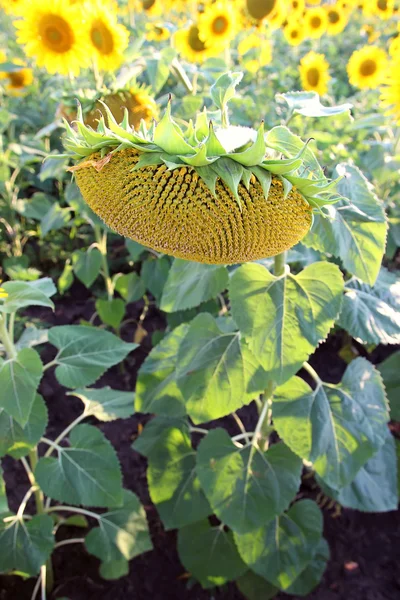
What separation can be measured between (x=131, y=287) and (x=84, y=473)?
1.14 meters

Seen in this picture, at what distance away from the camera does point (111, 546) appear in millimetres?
1593

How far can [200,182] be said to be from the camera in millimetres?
686

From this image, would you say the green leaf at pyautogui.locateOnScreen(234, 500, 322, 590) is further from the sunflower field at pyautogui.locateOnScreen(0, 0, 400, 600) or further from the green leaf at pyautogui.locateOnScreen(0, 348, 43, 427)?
the green leaf at pyautogui.locateOnScreen(0, 348, 43, 427)

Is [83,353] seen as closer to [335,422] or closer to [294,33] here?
[335,422]

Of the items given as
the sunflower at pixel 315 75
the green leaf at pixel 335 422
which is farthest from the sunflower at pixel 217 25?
the green leaf at pixel 335 422

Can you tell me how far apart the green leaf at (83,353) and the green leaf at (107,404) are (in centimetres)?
15

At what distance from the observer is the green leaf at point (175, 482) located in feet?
5.00

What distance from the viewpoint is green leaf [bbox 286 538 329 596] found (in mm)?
1632

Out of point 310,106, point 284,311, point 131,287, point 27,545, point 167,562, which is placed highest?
point 310,106

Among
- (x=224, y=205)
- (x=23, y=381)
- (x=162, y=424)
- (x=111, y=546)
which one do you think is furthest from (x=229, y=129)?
(x=111, y=546)

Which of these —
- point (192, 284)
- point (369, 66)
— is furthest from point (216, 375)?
point (369, 66)

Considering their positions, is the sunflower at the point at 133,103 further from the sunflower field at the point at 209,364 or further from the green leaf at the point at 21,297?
the green leaf at the point at 21,297

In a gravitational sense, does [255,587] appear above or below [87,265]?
below

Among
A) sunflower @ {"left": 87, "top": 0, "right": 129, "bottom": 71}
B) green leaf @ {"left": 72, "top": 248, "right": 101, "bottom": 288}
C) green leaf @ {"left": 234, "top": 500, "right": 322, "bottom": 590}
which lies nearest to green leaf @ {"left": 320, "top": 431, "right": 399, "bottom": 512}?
green leaf @ {"left": 234, "top": 500, "right": 322, "bottom": 590}
